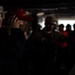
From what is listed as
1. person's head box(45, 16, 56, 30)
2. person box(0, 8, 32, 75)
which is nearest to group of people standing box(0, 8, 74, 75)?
person's head box(45, 16, 56, 30)

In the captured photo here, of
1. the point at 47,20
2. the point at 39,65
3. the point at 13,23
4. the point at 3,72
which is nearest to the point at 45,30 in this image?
the point at 47,20

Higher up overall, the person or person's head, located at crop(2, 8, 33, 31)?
person's head, located at crop(2, 8, 33, 31)

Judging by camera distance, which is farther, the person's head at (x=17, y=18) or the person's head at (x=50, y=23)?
the person's head at (x=50, y=23)

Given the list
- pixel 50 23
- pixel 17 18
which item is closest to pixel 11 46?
pixel 17 18

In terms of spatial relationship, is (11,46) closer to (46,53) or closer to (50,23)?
(46,53)

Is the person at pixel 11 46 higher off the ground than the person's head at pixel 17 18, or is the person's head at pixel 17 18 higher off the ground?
the person's head at pixel 17 18

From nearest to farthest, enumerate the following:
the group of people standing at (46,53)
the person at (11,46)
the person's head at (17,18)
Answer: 1. the person at (11,46)
2. the person's head at (17,18)
3. the group of people standing at (46,53)

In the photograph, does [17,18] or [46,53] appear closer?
[17,18]

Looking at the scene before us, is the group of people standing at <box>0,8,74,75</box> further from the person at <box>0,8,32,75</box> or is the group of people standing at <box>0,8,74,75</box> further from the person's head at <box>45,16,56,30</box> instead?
the person at <box>0,8,32,75</box>

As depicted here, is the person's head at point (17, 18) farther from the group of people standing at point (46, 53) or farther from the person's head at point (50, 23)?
the person's head at point (50, 23)

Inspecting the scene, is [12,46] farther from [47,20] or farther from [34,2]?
[34,2]

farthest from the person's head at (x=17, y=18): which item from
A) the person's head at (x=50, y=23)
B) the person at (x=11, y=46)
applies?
the person's head at (x=50, y=23)

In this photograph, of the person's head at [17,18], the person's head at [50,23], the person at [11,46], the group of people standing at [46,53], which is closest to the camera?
the person at [11,46]

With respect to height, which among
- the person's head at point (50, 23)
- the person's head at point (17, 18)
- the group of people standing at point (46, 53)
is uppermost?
the person's head at point (17, 18)
